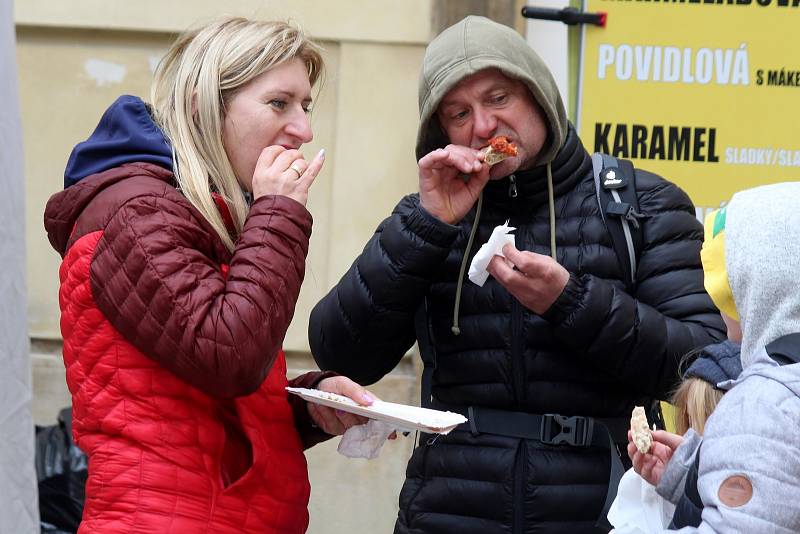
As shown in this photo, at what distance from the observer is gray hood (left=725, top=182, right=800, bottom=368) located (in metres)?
2.04

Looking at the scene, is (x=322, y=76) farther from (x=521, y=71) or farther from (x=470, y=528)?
(x=470, y=528)

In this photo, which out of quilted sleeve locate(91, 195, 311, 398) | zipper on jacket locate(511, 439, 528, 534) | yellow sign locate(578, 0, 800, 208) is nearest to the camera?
quilted sleeve locate(91, 195, 311, 398)

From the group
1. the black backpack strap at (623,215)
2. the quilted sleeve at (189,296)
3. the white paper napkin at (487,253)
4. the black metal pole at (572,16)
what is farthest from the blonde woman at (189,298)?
the black metal pole at (572,16)

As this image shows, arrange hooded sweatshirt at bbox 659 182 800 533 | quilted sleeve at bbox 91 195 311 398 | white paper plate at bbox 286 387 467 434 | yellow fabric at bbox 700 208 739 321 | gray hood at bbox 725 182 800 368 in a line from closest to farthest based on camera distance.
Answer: hooded sweatshirt at bbox 659 182 800 533, gray hood at bbox 725 182 800 368, yellow fabric at bbox 700 208 739 321, quilted sleeve at bbox 91 195 311 398, white paper plate at bbox 286 387 467 434

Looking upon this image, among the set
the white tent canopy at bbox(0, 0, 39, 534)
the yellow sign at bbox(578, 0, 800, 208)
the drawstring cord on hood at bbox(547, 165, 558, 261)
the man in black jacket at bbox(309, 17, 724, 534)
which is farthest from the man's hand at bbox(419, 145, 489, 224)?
the yellow sign at bbox(578, 0, 800, 208)

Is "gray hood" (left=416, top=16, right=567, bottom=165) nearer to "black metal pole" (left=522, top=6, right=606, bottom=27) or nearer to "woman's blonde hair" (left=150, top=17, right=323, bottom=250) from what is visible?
"woman's blonde hair" (left=150, top=17, right=323, bottom=250)

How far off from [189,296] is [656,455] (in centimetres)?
93

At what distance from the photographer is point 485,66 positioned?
9.84 ft

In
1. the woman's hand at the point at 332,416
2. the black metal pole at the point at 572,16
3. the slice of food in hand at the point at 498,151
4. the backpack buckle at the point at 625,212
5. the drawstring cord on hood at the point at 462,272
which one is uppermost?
the black metal pole at the point at 572,16

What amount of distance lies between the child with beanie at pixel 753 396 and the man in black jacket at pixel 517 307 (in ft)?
1.80

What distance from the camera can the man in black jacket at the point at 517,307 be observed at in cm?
287

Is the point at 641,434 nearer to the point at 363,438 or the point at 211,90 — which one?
the point at 363,438

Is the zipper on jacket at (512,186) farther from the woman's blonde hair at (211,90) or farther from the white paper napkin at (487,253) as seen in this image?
the woman's blonde hair at (211,90)

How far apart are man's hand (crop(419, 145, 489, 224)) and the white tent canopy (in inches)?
44.1
